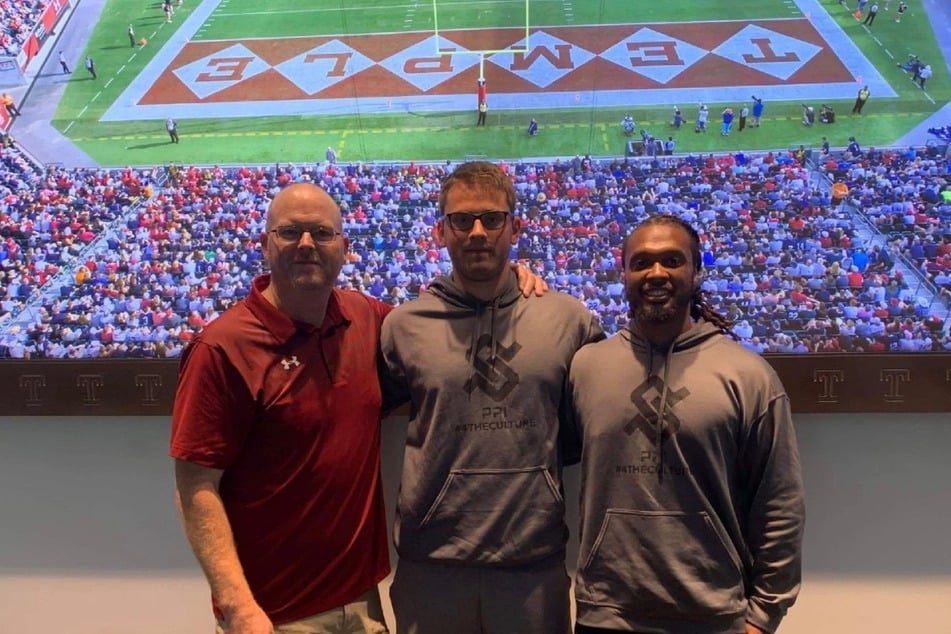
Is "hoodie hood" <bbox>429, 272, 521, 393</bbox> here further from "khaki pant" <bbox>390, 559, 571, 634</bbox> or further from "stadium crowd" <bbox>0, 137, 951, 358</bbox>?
"stadium crowd" <bbox>0, 137, 951, 358</bbox>

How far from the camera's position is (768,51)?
7.29 ft

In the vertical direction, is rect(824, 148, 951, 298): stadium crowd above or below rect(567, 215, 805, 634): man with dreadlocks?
above

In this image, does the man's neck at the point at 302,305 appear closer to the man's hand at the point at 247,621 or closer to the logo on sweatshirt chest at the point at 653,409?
the man's hand at the point at 247,621

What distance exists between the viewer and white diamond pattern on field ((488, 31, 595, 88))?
2.28 metres

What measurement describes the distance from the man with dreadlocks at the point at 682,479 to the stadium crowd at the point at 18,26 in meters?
2.14

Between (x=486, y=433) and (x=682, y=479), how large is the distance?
408mm

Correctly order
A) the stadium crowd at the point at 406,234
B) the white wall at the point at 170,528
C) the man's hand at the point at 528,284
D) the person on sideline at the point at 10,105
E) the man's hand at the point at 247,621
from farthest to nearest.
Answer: the person on sideline at the point at 10,105 < the stadium crowd at the point at 406,234 < the white wall at the point at 170,528 < the man's hand at the point at 528,284 < the man's hand at the point at 247,621

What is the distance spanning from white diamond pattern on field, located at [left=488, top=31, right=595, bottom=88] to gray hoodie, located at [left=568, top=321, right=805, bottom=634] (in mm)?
1261

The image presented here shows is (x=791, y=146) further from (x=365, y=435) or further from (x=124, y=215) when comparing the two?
(x=124, y=215)

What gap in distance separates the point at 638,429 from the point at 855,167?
54.1 inches

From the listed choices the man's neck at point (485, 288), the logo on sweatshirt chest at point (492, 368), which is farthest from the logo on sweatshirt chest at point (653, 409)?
the man's neck at point (485, 288)

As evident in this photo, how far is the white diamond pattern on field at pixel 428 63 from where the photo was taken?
2.27m

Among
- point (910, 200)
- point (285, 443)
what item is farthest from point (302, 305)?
point (910, 200)

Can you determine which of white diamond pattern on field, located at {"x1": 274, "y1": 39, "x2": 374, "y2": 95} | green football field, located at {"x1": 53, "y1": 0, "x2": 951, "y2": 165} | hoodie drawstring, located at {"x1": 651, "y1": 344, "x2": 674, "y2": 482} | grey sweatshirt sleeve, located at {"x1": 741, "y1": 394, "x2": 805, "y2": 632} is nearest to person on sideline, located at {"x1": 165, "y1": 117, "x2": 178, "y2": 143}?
green football field, located at {"x1": 53, "y1": 0, "x2": 951, "y2": 165}
